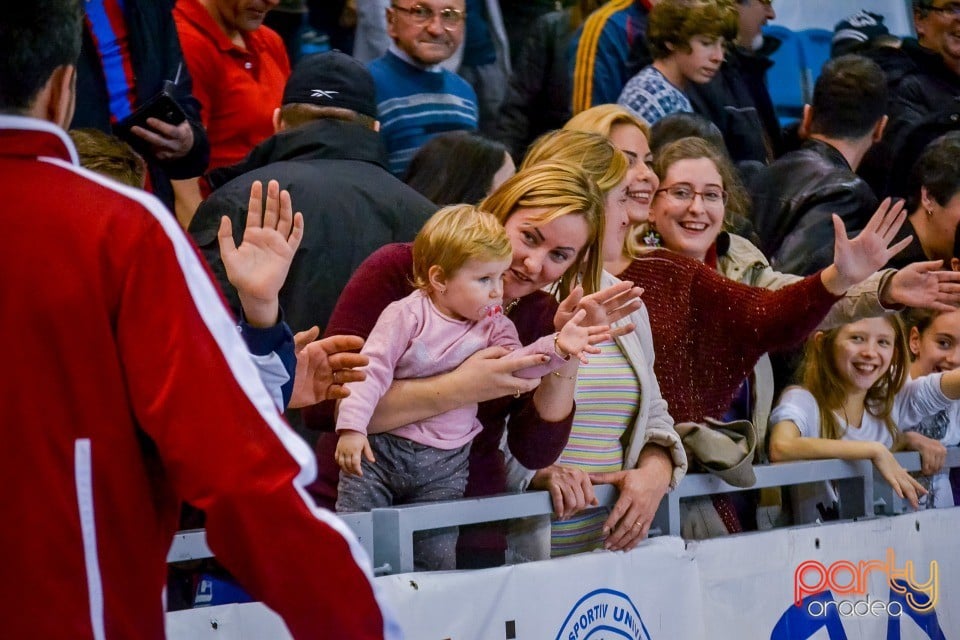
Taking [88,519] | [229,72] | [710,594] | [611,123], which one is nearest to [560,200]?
[611,123]

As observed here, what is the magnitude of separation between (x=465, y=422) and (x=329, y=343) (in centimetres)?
70

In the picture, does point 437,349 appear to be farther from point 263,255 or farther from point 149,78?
point 149,78

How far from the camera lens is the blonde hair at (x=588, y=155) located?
159 inches

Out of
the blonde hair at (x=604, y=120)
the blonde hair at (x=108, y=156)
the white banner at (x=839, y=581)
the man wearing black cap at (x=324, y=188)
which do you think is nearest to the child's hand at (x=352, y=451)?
the man wearing black cap at (x=324, y=188)

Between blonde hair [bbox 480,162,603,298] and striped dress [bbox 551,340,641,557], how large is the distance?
0.27 meters

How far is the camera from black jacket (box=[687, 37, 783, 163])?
631 cm

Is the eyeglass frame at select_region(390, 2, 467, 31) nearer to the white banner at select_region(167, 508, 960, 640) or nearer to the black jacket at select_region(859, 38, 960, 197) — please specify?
the white banner at select_region(167, 508, 960, 640)

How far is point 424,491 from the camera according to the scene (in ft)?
11.5

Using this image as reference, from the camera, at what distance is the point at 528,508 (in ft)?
12.1

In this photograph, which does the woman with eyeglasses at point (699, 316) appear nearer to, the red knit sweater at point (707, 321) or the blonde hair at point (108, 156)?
the red knit sweater at point (707, 321)

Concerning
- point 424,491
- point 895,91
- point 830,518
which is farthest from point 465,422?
point 895,91

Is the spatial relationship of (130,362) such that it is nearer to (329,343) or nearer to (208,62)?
(329,343)

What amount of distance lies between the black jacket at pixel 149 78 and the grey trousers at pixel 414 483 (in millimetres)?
1253

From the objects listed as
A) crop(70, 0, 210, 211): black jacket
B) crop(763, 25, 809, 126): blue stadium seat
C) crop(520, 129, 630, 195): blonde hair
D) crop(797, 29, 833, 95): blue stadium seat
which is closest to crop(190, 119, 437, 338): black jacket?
crop(70, 0, 210, 211): black jacket
